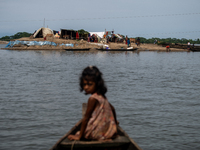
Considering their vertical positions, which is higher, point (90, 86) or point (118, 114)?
point (90, 86)

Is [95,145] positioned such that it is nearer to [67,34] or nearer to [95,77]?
[95,77]

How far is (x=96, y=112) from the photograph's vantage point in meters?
3.39

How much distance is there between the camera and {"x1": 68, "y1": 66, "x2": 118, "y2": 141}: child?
337 cm

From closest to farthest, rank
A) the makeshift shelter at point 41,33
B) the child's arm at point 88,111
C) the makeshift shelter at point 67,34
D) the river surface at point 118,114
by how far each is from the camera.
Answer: the child's arm at point 88,111
the river surface at point 118,114
the makeshift shelter at point 67,34
the makeshift shelter at point 41,33

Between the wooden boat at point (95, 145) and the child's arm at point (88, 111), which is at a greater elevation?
the child's arm at point (88, 111)

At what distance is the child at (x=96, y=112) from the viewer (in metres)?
3.37

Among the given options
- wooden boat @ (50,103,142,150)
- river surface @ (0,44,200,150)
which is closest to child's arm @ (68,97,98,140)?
wooden boat @ (50,103,142,150)

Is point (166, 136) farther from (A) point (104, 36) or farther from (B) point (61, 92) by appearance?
(A) point (104, 36)

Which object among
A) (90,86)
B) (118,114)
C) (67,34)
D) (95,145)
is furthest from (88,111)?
(67,34)

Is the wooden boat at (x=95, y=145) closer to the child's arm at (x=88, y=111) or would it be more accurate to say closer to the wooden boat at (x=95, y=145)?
the wooden boat at (x=95, y=145)

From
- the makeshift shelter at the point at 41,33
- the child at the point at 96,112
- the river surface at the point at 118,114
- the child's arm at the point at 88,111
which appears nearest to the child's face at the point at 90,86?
the child at the point at 96,112

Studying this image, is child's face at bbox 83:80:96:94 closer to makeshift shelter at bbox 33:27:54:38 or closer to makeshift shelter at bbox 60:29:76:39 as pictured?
makeshift shelter at bbox 60:29:76:39

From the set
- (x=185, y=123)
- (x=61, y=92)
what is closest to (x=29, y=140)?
(x=185, y=123)

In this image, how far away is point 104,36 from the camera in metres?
51.5
